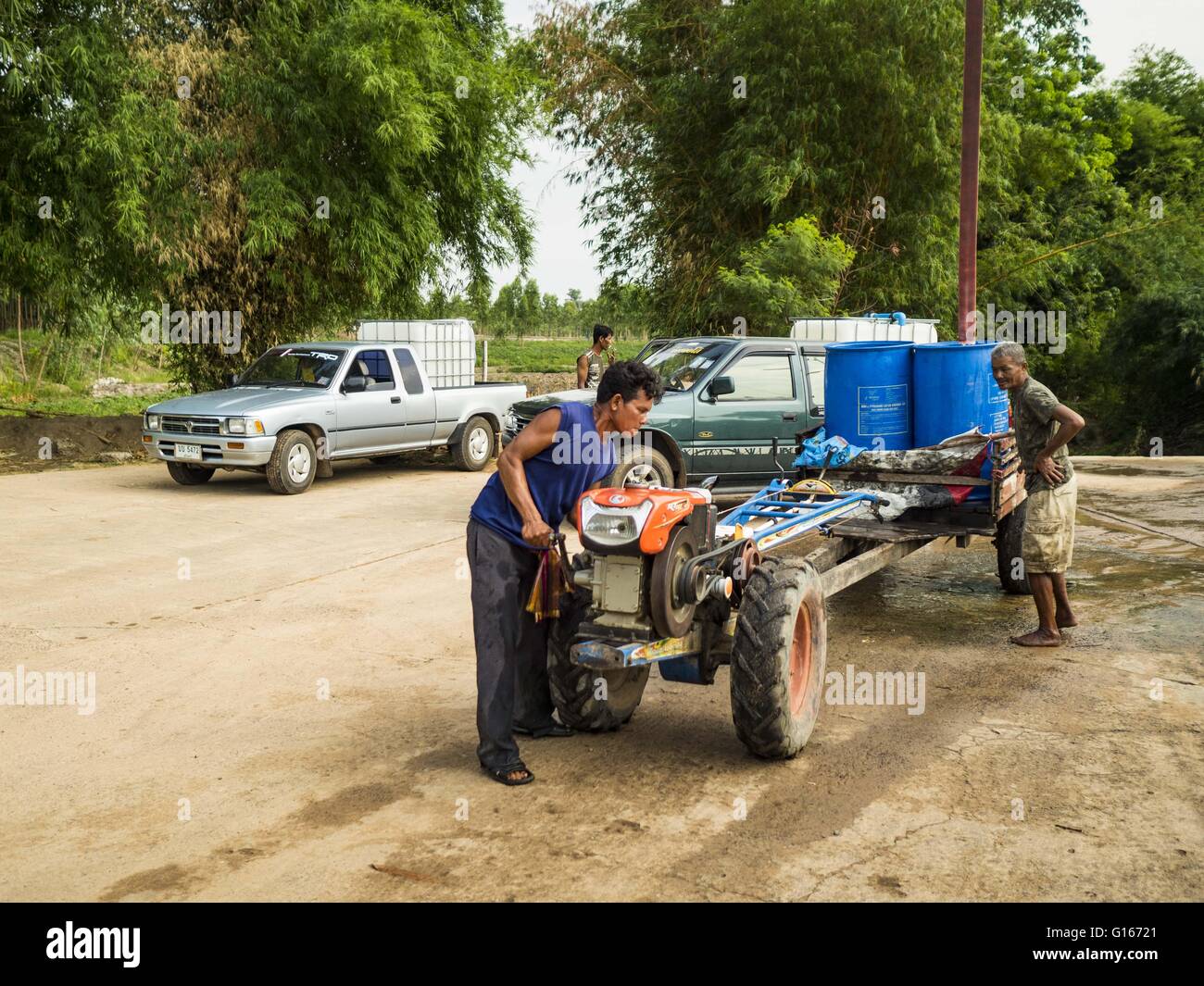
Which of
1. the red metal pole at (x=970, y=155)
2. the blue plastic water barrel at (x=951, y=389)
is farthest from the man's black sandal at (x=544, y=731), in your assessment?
the red metal pole at (x=970, y=155)

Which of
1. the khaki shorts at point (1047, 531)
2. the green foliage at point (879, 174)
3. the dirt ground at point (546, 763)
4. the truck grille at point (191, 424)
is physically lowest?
the dirt ground at point (546, 763)

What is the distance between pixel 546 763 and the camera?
17.0ft

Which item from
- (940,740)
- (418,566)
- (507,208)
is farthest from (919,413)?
(507,208)

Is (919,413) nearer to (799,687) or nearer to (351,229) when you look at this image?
(799,687)

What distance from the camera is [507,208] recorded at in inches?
814

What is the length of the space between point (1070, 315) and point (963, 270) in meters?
19.6

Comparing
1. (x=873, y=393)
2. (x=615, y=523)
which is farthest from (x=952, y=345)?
(x=615, y=523)

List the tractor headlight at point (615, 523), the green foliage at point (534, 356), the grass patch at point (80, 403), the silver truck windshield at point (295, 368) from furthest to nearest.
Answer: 1. the green foliage at point (534, 356)
2. the grass patch at point (80, 403)
3. the silver truck windshield at point (295, 368)
4. the tractor headlight at point (615, 523)

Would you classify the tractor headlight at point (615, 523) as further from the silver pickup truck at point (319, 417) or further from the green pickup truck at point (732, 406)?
the silver pickup truck at point (319, 417)

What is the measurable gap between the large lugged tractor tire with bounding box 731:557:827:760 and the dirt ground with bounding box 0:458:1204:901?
6.6 inches

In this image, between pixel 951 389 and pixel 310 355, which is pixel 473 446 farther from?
pixel 951 389

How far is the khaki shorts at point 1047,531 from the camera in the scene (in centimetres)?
696

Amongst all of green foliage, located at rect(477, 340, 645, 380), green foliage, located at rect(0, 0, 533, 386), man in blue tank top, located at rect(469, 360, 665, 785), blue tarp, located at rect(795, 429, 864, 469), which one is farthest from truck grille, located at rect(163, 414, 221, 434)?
green foliage, located at rect(477, 340, 645, 380)

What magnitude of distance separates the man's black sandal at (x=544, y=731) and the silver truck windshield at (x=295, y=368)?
9.68 meters
